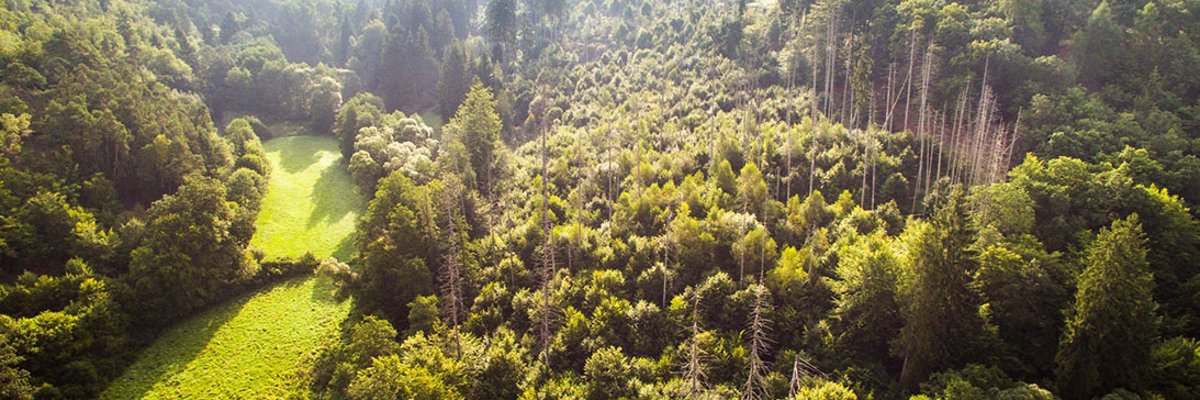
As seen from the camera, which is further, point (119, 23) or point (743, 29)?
point (119, 23)

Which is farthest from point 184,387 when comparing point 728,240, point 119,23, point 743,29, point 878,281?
point 119,23

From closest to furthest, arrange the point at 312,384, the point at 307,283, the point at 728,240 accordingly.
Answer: the point at 312,384
the point at 728,240
the point at 307,283

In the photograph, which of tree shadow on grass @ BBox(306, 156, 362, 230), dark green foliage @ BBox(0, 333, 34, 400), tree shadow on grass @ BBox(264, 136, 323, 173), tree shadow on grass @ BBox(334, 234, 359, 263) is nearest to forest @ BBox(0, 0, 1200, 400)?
dark green foliage @ BBox(0, 333, 34, 400)

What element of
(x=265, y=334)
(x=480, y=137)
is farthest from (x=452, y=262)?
(x=480, y=137)

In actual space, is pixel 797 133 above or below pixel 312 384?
above

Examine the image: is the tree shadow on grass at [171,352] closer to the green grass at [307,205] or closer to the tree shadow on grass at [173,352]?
the tree shadow on grass at [173,352]

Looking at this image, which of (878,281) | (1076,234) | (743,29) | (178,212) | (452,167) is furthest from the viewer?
(743,29)

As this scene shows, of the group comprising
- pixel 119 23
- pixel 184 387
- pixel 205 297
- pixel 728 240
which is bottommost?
pixel 184 387

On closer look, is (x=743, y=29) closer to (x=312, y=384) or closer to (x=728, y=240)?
(x=728, y=240)
